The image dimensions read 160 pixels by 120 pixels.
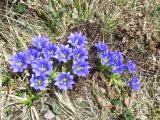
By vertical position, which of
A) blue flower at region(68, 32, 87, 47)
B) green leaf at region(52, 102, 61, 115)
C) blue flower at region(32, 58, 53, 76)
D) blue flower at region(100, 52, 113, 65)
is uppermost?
blue flower at region(68, 32, 87, 47)

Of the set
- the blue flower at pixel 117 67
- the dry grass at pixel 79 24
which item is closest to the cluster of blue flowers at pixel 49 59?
the dry grass at pixel 79 24

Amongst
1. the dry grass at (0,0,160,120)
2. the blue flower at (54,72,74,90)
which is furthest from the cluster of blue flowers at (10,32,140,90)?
the dry grass at (0,0,160,120)

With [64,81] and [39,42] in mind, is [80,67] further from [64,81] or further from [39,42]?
[39,42]

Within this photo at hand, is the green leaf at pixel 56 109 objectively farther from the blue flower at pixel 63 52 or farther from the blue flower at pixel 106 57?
the blue flower at pixel 106 57

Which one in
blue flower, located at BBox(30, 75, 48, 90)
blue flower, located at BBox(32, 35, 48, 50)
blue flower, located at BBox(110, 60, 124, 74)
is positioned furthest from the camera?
blue flower, located at BBox(110, 60, 124, 74)

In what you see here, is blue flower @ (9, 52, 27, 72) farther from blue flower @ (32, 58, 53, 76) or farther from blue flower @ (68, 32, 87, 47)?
blue flower @ (68, 32, 87, 47)

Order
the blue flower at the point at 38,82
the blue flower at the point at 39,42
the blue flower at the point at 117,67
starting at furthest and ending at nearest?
1. the blue flower at the point at 117,67
2. the blue flower at the point at 39,42
3. the blue flower at the point at 38,82

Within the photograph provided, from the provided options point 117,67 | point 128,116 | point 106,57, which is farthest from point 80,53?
point 128,116

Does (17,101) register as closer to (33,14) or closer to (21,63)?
(21,63)
